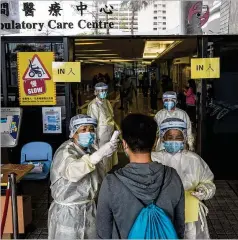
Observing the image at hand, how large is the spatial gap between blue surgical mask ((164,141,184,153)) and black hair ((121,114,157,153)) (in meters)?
0.88

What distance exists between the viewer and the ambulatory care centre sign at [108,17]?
574 centimetres

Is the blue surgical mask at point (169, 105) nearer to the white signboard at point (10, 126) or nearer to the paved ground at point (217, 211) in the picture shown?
the paved ground at point (217, 211)

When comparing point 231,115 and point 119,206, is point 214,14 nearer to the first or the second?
point 231,115

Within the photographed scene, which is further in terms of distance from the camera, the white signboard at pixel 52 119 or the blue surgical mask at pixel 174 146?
the white signboard at pixel 52 119

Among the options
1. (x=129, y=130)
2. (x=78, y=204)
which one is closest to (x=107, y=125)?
(x=78, y=204)

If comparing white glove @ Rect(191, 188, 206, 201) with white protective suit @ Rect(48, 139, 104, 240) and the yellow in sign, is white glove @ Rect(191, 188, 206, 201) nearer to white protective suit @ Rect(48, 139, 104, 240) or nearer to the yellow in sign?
white protective suit @ Rect(48, 139, 104, 240)

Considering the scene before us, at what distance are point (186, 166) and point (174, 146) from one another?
0.53 feet

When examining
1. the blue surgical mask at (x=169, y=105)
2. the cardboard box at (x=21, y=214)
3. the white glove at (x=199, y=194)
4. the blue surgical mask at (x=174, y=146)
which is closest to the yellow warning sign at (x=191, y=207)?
the white glove at (x=199, y=194)

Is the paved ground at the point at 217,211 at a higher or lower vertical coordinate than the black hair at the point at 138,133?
lower

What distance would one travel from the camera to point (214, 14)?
5758 mm

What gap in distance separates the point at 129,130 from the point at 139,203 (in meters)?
0.34

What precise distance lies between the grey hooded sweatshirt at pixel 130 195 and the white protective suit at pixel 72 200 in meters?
0.81

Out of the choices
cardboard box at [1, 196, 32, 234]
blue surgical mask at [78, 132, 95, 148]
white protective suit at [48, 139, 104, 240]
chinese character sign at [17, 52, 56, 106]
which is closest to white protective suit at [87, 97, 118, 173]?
chinese character sign at [17, 52, 56, 106]

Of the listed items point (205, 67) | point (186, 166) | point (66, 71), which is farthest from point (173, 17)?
point (186, 166)
